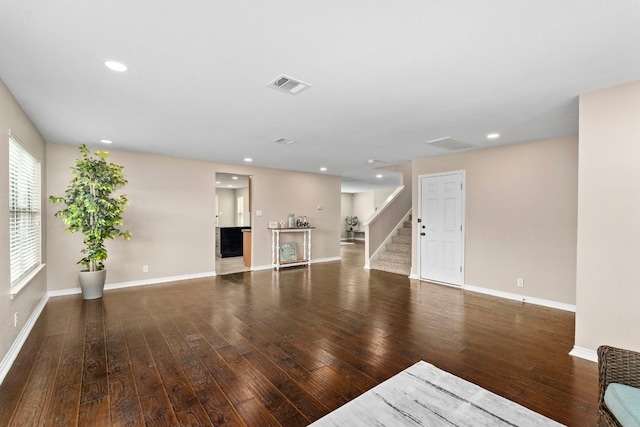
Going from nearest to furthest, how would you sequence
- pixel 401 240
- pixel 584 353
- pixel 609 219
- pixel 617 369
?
pixel 617 369 → pixel 609 219 → pixel 584 353 → pixel 401 240

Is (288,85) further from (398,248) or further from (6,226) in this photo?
(398,248)

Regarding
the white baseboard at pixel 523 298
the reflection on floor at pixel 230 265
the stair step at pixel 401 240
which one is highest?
the stair step at pixel 401 240

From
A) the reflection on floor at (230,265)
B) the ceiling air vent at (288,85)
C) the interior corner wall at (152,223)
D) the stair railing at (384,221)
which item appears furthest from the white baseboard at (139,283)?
the ceiling air vent at (288,85)

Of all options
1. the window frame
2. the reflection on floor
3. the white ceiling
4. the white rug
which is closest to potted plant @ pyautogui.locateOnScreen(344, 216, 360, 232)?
the reflection on floor

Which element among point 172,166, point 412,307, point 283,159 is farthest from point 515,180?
point 172,166

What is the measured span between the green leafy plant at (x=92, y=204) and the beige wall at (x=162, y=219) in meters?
0.55

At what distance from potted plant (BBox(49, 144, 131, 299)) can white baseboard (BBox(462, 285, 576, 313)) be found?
233 inches

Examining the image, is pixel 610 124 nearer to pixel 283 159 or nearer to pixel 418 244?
pixel 418 244

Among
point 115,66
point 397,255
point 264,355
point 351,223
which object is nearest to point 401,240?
point 397,255

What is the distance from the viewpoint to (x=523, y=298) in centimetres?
459

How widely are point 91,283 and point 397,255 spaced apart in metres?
5.91

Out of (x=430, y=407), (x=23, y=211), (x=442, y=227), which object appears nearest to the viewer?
(x=430, y=407)

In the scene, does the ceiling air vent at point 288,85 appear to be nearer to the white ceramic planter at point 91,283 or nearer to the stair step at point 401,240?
the white ceramic planter at point 91,283

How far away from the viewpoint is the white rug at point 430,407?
187 centimetres
